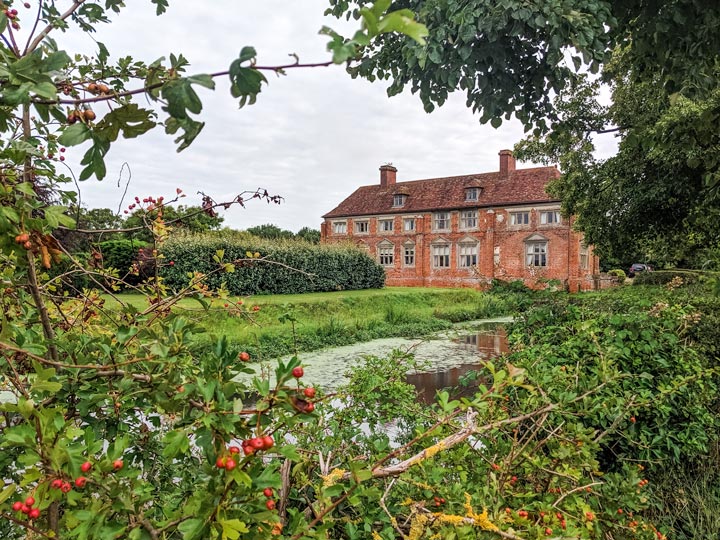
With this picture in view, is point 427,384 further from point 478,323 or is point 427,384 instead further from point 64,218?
point 478,323

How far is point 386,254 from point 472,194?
23.3 ft

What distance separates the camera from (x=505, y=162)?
1134 inches

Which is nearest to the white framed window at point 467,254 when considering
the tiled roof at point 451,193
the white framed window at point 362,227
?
the tiled roof at point 451,193

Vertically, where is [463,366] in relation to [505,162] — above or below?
below

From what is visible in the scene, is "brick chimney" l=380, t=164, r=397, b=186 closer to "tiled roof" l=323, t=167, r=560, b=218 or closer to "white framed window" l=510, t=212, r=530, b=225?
"tiled roof" l=323, t=167, r=560, b=218

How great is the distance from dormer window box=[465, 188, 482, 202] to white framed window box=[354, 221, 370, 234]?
7149mm

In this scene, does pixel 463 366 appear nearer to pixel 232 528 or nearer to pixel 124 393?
pixel 124 393

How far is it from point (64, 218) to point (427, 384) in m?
7.49

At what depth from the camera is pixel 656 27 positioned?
3.41m

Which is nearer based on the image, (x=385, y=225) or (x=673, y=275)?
(x=673, y=275)

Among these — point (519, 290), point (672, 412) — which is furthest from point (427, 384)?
point (672, 412)

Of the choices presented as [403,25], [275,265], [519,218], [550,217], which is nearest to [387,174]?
[519,218]

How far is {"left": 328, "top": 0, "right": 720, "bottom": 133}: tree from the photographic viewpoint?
3506 millimetres

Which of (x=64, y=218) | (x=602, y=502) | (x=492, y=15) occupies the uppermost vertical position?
(x=492, y=15)
